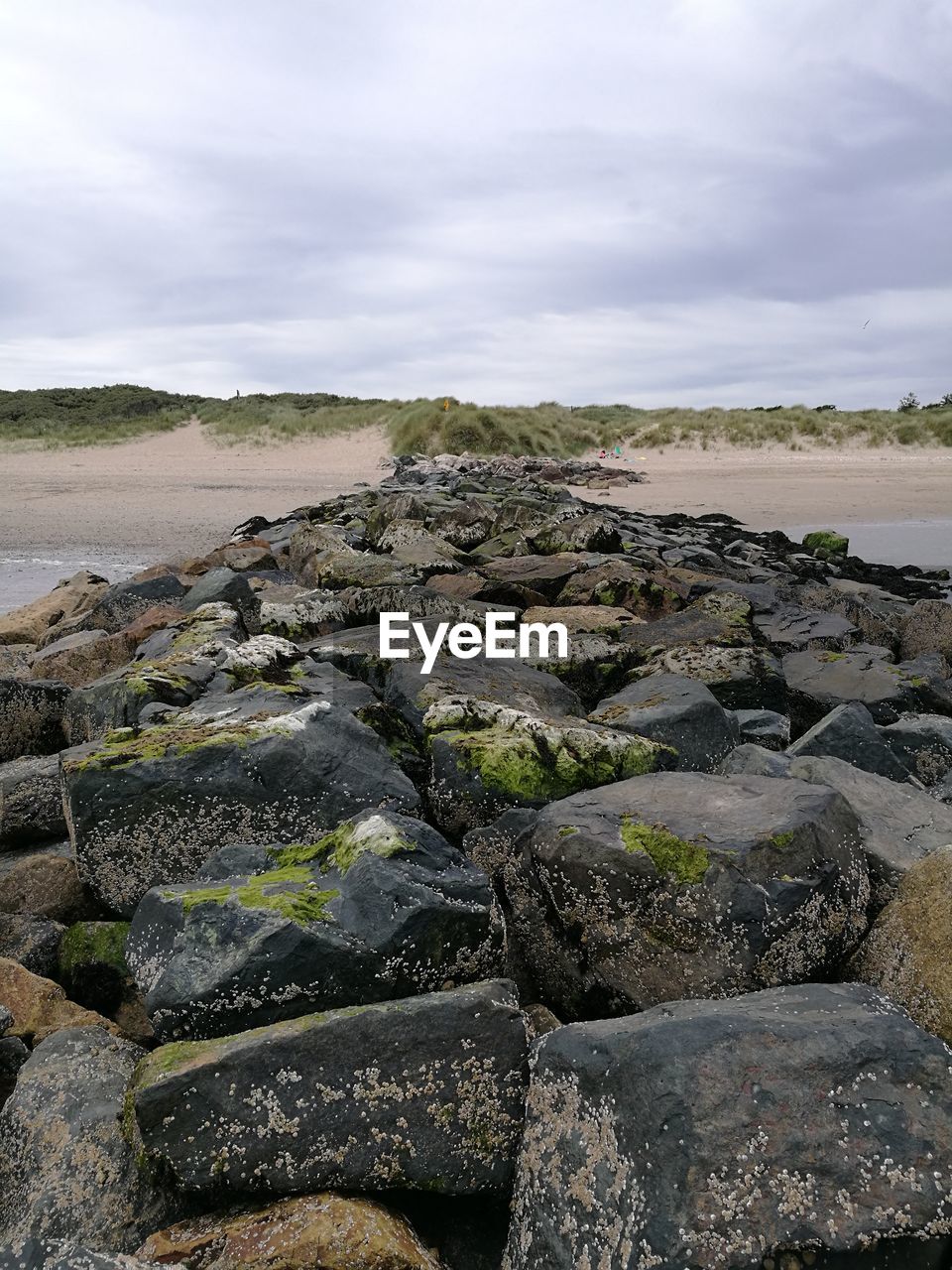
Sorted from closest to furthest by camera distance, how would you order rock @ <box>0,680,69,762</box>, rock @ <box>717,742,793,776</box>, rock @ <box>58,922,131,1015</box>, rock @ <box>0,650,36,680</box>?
1. rock @ <box>58,922,131,1015</box>
2. rock @ <box>717,742,793,776</box>
3. rock @ <box>0,680,69,762</box>
4. rock @ <box>0,650,36,680</box>

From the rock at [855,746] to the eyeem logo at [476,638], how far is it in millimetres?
1522

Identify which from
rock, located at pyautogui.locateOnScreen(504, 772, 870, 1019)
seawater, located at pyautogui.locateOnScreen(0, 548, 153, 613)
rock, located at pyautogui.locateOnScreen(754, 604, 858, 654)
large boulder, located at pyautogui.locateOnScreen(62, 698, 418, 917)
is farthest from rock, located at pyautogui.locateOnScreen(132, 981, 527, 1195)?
seawater, located at pyautogui.locateOnScreen(0, 548, 153, 613)

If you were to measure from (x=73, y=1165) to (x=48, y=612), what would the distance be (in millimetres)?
7865

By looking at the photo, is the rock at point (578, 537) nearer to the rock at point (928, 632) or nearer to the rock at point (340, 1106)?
the rock at point (928, 632)

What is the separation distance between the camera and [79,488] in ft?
76.8

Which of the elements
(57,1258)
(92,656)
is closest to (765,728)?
(57,1258)

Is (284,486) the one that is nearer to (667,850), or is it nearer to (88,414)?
(667,850)

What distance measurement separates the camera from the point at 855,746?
162 inches

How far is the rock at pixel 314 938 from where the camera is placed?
239 cm

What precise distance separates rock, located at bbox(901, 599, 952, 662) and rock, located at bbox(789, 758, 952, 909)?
10.8 ft

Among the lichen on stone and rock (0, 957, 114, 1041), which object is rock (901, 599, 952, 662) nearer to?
the lichen on stone

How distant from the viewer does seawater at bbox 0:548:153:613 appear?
11656 mm

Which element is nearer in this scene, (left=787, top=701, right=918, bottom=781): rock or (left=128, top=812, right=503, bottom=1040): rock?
(left=128, top=812, right=503, bottom=1040): rock

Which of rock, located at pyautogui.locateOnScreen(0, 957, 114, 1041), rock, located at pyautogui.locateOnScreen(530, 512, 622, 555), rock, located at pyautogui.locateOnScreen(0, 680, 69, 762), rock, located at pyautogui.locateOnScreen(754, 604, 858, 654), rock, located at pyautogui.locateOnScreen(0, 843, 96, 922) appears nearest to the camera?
rock, located at pyautogui.locateOnScreen(0, 957, 114, 1041)
